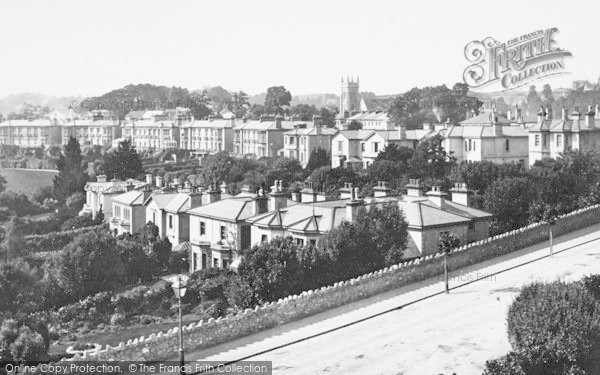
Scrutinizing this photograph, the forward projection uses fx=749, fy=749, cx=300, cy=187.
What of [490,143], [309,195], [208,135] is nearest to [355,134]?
[490,143]

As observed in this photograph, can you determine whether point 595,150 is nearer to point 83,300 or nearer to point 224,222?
point 224,222

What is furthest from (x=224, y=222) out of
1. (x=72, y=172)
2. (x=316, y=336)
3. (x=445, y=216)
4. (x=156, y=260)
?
(x=72, y=172)

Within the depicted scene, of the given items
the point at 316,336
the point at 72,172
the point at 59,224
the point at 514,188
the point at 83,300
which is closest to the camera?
the point at 316,336

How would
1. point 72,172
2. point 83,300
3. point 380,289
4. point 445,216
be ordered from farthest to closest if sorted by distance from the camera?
1. point 72,172
2. point 83,300
3. point 445,216
4. point 380,289

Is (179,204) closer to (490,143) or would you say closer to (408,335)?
(408,335)

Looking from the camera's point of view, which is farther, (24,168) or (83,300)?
(24,168)

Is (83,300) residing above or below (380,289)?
below

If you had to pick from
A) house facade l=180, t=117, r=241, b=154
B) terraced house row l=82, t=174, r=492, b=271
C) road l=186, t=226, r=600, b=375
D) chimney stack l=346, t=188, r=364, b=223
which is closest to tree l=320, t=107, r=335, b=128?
house facade l=180, t=117, r=241, b=154

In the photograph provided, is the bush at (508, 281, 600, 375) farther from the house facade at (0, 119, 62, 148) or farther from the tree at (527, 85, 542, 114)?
the tree at (527, 85, 542, 114)

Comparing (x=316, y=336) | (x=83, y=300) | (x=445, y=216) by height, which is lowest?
(x=83, y=300)
